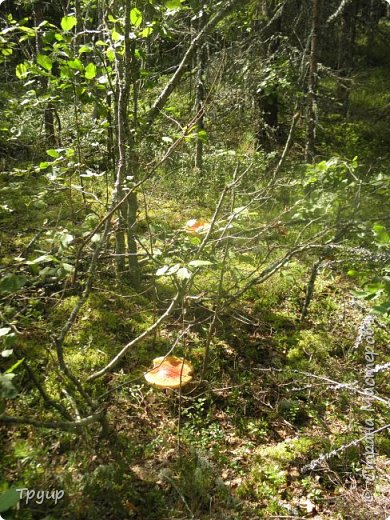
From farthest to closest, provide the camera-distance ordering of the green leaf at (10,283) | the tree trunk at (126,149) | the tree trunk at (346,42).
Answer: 1. the tree trunk at (346,42)
2. the tree trunk at (126,149)
3. the green leaf at (10,283)

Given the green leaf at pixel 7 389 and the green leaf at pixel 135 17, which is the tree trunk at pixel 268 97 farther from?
the green leaf at pixel 7 389

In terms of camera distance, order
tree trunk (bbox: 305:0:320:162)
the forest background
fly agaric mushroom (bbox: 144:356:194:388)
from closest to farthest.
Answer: the forest background, fly agaric mushroom (bbox: 144:356:194:388), tree trunk (bbox: 305:0:320:162)

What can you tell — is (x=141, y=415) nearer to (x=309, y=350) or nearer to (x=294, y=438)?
(x=294, y=438)

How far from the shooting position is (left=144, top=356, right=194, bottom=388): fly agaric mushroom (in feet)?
11.3

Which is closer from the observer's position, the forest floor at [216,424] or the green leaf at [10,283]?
the green leaf at [10,283]

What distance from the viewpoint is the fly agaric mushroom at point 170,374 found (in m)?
3.45

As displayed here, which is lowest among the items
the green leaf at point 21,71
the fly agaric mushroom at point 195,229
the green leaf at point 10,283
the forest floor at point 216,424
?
the forest floor at point 216,424

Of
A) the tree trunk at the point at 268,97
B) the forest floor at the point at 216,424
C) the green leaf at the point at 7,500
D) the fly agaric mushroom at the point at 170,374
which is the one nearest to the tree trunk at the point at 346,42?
the tree trunk at the point at 268,97

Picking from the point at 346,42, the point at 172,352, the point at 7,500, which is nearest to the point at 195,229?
the point at 172,352

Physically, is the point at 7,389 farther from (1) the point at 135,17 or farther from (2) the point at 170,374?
(1) the point at 135,17

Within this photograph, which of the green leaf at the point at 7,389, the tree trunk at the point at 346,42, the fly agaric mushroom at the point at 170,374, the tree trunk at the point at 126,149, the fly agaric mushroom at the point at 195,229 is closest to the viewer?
the green leaf at the point at 7,389

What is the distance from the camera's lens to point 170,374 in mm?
3584

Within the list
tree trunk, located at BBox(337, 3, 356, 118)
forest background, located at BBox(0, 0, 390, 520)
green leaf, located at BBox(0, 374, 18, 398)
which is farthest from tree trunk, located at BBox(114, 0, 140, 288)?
tree trunk, located at BBox(337, 3, 356, 118)

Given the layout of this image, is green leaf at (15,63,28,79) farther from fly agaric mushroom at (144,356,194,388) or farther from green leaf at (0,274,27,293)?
fly agaric mushroom at (144,356,194,388)
